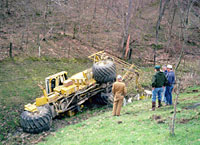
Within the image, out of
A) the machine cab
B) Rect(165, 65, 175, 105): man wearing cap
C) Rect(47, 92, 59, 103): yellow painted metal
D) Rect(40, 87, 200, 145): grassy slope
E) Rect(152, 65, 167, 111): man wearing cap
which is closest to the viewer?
Rect(40, 87, 200, 145): grassy slope

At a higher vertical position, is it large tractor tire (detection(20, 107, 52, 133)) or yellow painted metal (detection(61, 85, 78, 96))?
yellow painted metal (detection(61, 85, 78, 96))

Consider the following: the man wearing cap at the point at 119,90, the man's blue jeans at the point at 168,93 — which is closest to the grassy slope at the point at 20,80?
the man wearing cap at the point at 119,90

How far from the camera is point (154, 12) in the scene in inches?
1502

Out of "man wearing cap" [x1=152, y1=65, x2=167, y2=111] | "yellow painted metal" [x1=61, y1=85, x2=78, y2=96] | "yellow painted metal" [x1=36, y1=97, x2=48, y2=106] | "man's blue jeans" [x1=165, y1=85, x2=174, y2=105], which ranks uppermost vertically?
"man wearing cap" [x1=152, y1=65, x2=167, y2=111]

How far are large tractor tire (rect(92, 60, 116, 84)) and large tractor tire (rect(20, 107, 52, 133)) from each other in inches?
159

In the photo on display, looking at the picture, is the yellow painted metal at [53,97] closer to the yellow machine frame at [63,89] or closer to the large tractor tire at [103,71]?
the yellow machine frame at [63,89]

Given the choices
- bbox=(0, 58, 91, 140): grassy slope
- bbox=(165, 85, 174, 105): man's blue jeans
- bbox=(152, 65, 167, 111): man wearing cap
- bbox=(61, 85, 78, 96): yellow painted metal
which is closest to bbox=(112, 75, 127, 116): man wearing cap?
bbox=(152, 65, 167, 111): man wearing cap

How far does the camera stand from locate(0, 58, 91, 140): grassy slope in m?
12.4

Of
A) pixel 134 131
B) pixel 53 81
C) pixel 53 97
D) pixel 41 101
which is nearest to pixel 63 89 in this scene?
pixel 53 97

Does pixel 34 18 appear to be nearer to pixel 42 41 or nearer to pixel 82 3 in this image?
pixel 42 41

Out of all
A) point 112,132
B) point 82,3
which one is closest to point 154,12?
point 82,3

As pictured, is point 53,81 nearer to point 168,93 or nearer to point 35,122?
point 35,122

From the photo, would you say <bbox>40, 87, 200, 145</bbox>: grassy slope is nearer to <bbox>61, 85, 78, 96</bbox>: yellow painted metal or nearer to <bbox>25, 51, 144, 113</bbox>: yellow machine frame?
<bbox>25, 51, 144, 113</bbox>: yellow machine frame

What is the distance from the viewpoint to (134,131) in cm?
844
